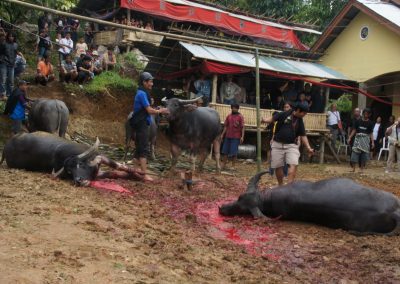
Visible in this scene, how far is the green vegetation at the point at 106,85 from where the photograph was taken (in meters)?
16.8

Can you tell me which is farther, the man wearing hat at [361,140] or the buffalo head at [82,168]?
the man wearing hat at [361,140]

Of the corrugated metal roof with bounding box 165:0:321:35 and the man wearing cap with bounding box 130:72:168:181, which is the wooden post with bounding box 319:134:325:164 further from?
the man wearing cap with bounding box 130:72:168:181

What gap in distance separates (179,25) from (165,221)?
1901 centimetres

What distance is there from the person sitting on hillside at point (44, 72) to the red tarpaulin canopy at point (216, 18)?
6915 millimetres

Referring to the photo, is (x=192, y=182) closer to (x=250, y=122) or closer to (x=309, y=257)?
(x=309, y=257)

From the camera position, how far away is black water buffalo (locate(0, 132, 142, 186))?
8.42 metres

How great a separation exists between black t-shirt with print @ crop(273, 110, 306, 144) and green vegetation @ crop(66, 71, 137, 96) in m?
9.05

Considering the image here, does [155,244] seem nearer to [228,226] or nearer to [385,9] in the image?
[228,226]

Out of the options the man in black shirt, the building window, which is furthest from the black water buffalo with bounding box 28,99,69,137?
the building window

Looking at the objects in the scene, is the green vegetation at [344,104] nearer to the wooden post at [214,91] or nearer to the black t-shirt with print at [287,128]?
the wooden post at [214,91]

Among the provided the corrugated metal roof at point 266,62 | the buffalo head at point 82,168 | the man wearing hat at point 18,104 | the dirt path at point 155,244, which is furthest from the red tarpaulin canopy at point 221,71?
the dirt path at point 155,244

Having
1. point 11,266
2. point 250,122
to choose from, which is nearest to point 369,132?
point 250,122

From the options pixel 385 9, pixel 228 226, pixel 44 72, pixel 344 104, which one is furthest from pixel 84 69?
pixel 344 104

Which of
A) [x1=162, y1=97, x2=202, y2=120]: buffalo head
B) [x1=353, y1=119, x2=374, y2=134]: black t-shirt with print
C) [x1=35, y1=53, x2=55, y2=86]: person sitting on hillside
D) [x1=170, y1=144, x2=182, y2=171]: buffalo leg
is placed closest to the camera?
[x1=162, y1=97, x2=202, y2=120]: buffalo head
